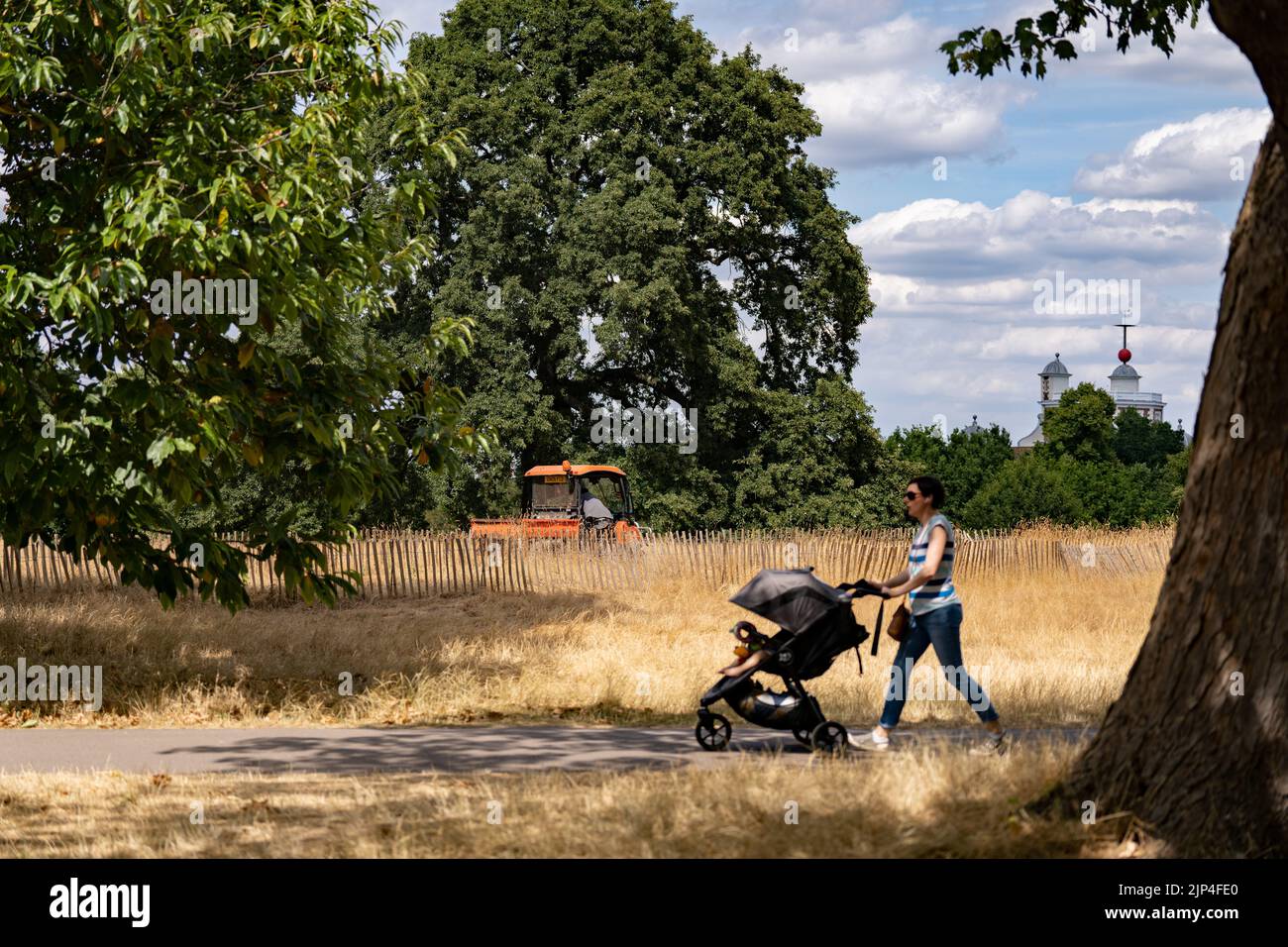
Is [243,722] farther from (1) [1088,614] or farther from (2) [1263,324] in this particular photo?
(1) [1088,614]

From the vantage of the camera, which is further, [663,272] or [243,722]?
[663,272]

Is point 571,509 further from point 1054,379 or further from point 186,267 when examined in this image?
point 1054,379

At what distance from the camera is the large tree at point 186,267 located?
38.9 ft

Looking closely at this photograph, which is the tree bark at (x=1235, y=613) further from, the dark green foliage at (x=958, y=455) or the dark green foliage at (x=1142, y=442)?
the dark green foliage at (x=1142, y=442)

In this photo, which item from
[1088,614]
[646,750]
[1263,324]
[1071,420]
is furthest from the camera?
[1071,420]

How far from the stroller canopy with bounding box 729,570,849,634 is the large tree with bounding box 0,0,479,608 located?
195 inches

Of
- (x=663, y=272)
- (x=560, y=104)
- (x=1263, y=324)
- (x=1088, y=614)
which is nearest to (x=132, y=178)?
(x=1263, y=324)

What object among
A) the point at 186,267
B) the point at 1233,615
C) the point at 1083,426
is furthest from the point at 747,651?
the point at 1083,426

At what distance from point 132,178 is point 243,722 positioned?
4.95 metres

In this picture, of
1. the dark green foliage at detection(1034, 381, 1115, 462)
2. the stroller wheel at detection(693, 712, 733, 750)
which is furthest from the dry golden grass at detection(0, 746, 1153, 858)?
the dark green foliage at detection(1034, 381, 1115, 462)

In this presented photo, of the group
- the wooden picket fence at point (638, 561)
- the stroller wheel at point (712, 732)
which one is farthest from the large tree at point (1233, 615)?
the wooden picket fence at point (638, 561)

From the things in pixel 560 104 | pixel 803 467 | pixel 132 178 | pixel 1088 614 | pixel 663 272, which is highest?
pixel 560 104

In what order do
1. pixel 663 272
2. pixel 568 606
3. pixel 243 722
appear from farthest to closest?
pixel 663 272 < pixel 568 606 < pixel 243 722

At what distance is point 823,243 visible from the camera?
40.4 meters
